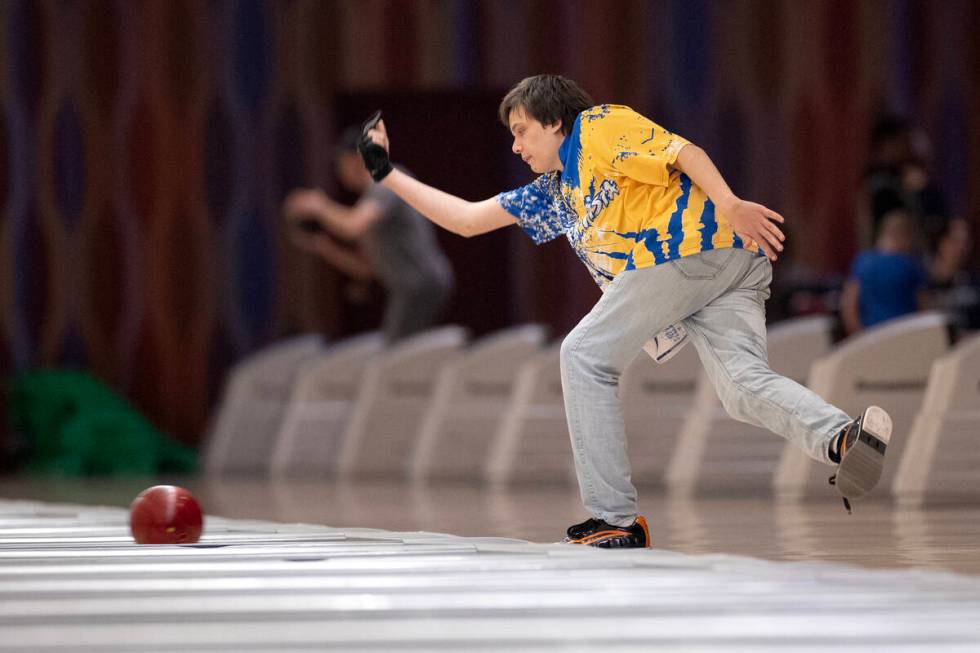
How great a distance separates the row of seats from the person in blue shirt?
904 mm

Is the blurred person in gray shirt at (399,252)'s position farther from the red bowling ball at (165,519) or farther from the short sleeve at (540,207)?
the red bowling ball at (165,519)

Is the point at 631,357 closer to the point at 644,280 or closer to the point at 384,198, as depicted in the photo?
the point at 644,280

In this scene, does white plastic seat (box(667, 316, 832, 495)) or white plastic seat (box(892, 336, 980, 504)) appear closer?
white plastic seat (box(892, 336, 980, 504))

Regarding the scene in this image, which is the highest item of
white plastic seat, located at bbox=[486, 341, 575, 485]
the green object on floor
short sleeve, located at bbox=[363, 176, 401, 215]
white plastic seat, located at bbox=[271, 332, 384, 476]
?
short sleeve, located at bbox=[363, 176, 401, 215]

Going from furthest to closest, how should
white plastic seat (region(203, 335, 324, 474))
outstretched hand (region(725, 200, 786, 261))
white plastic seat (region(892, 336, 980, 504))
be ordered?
white plastic seat (region(203, 335, 324, 474)), white plastic seat (region(892, 336, 980, 504)), outstretched hand (region(725, 200, 786, 261))

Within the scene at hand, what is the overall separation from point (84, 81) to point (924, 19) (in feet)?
20.4

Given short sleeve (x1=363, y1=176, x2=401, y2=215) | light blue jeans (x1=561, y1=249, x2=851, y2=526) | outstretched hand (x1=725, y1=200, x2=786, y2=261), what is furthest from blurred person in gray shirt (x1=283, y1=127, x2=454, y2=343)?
outstretched hand (x1=725, y1=200, x2=786, y2=261)

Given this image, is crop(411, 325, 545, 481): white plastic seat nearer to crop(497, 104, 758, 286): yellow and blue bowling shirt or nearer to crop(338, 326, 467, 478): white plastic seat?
crop(338, 326, 467, 478): white plastic seat

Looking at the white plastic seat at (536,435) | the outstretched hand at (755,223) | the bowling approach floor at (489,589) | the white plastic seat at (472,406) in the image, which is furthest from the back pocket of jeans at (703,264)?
the white plastic seat at (472,406)

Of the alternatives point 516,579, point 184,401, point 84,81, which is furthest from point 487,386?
point 516,579

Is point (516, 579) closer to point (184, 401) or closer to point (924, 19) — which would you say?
point (184, 401)

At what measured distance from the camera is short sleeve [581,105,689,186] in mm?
4480

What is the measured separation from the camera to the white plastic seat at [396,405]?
32.3 feet

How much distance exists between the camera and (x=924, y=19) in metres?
13.9
